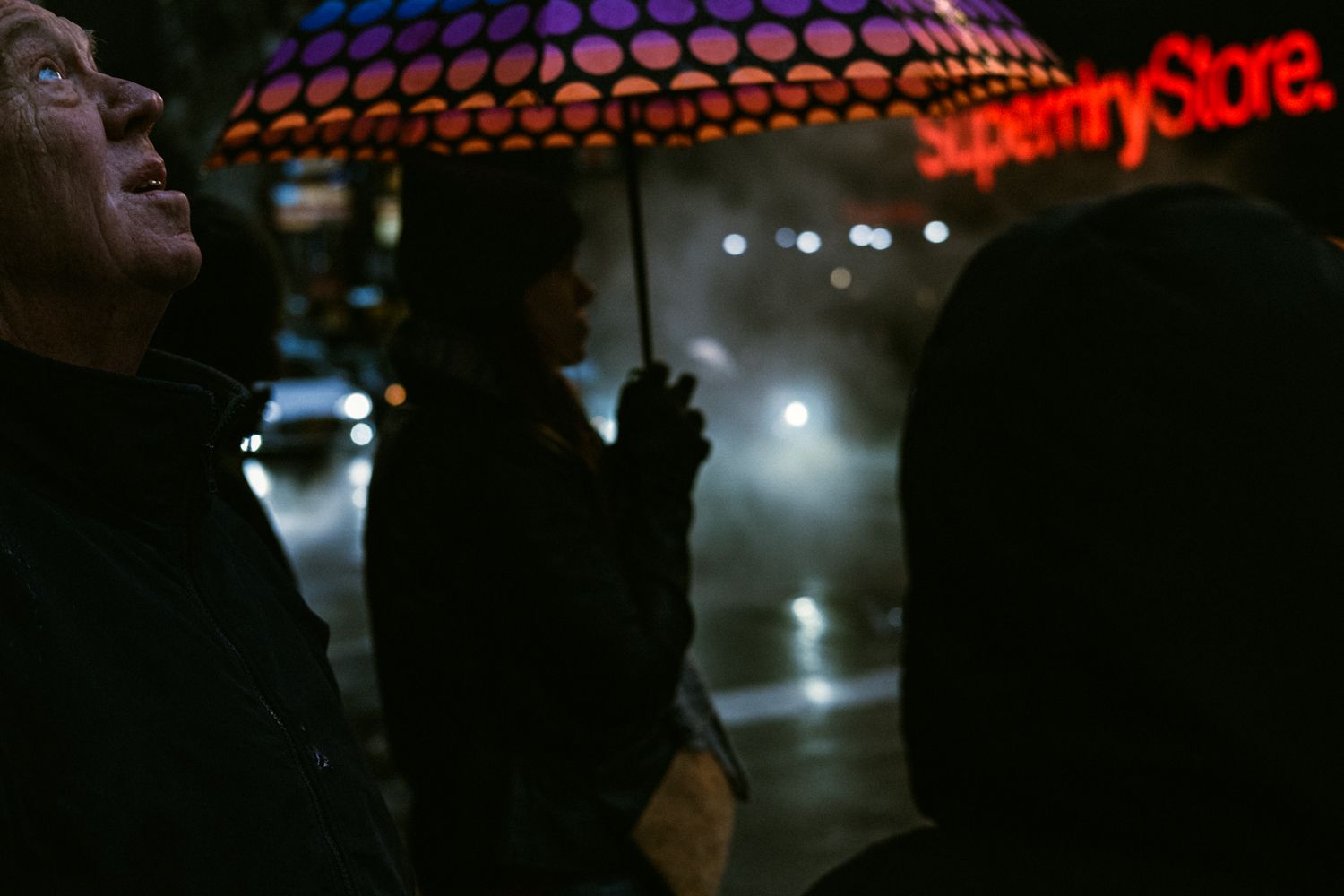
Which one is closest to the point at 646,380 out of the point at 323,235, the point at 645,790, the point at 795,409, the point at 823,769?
the point at 645,790

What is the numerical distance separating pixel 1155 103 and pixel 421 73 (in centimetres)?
1386

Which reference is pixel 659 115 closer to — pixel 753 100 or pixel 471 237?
pixel 753 100

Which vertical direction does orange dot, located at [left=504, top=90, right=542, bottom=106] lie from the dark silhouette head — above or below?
above

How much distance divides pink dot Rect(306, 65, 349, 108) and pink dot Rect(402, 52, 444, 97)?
0.17 meters

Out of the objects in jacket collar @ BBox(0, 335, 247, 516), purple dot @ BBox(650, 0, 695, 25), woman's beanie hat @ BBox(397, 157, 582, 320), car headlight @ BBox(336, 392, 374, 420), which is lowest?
car headlight @ BBox(336, 392, 374, 420)

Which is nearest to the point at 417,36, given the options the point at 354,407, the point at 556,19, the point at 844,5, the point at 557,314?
the point at 556,19

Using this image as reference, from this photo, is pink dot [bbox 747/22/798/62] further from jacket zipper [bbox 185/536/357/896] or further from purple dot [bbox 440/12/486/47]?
jacket zipper [bbox 185/536/357/896]

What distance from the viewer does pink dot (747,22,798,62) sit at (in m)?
2.41

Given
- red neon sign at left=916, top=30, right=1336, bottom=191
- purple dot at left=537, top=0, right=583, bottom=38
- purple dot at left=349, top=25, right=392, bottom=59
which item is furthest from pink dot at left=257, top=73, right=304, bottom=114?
red neon sign at left=916, top=30, right=1336, bottom=191

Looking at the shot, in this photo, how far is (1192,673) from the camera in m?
1.15

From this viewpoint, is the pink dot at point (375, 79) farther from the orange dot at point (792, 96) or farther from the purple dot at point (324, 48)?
the orange dot at point (792, 96)

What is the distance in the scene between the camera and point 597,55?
2.37 meters

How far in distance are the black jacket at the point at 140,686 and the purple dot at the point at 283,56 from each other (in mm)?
1598

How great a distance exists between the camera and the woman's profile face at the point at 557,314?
2.73 metres
